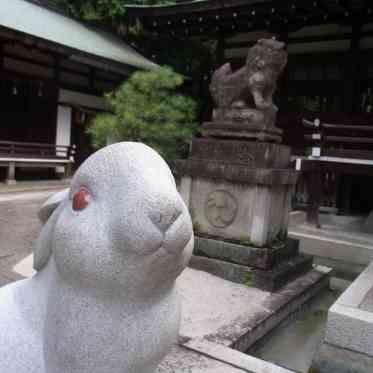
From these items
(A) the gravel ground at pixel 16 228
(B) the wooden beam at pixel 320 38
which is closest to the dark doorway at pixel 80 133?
(A) the gravel ground at pixel 16 228

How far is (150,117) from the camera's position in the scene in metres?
9.55

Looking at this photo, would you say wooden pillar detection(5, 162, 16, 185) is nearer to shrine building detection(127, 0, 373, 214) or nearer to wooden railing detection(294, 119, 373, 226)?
shrine building detection(127, 0, 373, 214)

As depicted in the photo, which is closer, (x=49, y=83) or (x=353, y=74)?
(x=353, y=74)

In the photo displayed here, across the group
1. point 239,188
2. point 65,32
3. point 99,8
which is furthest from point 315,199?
point 99,8

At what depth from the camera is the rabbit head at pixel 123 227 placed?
4.60ft

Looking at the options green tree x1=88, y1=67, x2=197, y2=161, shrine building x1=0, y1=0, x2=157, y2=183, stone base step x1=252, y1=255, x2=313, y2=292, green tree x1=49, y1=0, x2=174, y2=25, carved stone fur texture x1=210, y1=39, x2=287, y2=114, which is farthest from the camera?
green tree x1=49, y1=0, x2=174, y2=25

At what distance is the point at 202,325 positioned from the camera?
3.39 metres

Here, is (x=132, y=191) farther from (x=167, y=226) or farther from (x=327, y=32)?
(x=327, y=32)

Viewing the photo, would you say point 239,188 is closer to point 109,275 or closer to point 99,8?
point 109,275

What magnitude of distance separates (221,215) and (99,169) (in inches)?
138

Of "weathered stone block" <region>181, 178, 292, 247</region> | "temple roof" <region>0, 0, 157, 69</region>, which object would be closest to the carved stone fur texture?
"weathered stone block" <region>181, 178, 292, 247</region>

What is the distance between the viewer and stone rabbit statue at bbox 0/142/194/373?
1422 millimetres

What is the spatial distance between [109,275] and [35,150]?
1136cm

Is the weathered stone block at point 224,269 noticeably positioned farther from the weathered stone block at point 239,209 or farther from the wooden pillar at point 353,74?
the wooden pillar at point 353,74
